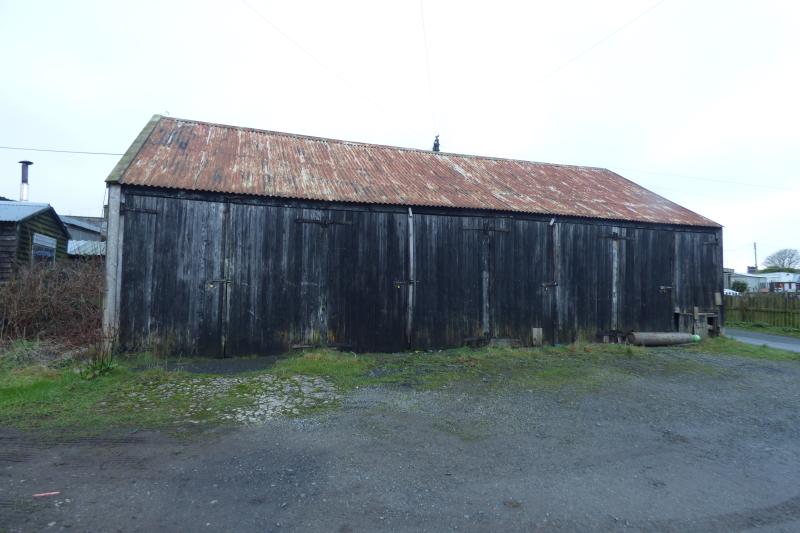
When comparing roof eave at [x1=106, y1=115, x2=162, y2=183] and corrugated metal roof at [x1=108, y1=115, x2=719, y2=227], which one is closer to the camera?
roof eave at [x1=106, y1=115, x2=162, y2=183]

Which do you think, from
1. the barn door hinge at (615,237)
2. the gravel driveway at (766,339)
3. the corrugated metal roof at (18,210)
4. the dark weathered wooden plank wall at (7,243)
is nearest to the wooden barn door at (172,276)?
the corrugated metal roof at (18,210)

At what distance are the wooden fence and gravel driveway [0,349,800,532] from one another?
1462cm

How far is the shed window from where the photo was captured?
575 inches

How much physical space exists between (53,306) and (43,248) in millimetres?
8281

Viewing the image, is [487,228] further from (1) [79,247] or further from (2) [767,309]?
(1) [79,247]

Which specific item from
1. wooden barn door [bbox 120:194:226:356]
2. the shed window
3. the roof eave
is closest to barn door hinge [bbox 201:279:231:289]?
wooden barn door [bbox 120:194:226:356]

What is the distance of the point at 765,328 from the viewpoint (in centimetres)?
1722

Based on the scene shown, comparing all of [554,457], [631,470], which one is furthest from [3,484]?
[631,470]

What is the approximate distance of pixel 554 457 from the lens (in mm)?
4133

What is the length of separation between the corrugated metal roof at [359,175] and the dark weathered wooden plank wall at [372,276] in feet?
1.29

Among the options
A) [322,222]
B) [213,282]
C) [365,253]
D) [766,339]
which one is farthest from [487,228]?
[766,339]

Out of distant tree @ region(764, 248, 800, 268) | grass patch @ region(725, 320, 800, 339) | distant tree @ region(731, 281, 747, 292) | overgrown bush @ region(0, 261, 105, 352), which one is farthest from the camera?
distant tree @ region(764, 248, 800, 268)

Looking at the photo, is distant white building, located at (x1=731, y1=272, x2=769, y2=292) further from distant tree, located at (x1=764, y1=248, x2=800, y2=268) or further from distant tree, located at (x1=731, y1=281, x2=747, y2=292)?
distant tree, located at (x1=764, y1=248, x2=800, y2=268)

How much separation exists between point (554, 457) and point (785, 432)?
319 cm
